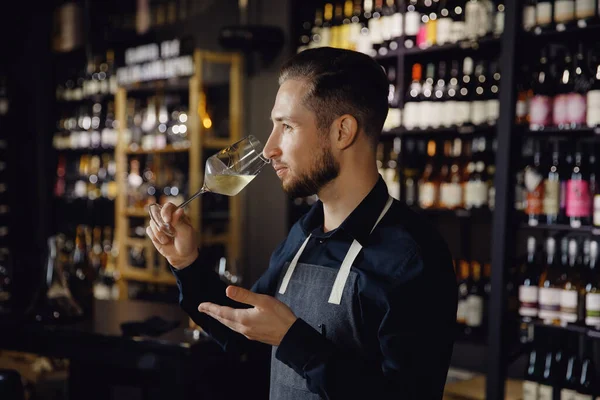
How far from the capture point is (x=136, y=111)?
5.18 meters

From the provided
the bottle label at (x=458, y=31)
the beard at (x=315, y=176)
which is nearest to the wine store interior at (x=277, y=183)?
the bottle label at (x=458, y=31)

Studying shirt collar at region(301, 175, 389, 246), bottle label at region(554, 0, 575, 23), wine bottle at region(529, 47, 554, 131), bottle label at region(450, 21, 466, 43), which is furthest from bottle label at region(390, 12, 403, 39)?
shirt collar at region(301, 175, 389, 246)

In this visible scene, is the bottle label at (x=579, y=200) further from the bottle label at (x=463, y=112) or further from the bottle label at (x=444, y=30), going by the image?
the bottle label at (x=444, y=30)

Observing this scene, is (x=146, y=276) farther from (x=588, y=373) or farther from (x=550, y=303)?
(x=588, y=373)

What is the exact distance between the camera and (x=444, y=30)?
3465 mm

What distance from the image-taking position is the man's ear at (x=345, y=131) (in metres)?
1.34

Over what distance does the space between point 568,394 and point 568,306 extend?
43 cm

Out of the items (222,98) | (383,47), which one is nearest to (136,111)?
(222,98)

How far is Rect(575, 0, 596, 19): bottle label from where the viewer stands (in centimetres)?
294

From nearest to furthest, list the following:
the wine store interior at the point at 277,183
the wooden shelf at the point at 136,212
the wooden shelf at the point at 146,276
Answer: the wine store interior at the point at 277,183 → the wooden shelf at the point at 146,276 → the wooden shelf at the point at 136,212

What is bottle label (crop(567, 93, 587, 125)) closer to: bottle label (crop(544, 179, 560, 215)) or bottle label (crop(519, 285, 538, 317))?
bottle label (crop(544, 179, 560, 215))

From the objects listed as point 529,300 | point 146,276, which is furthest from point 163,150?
point 529,300

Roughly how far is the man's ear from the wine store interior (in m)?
0.09

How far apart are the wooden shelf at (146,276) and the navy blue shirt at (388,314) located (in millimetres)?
3284
